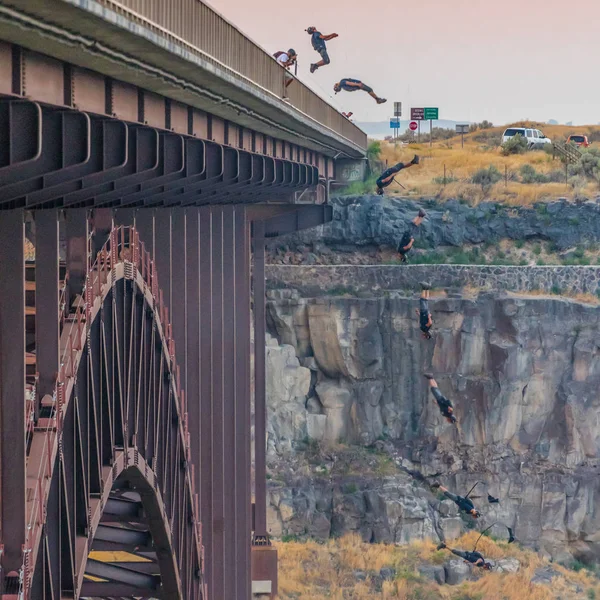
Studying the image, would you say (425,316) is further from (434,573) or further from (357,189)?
(434,573)

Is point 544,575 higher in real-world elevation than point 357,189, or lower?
lower

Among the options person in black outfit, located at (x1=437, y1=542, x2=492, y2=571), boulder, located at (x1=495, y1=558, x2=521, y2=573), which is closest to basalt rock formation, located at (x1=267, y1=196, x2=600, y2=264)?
boulder, located at (x1=495, y1=558, x2=521, y2=573)

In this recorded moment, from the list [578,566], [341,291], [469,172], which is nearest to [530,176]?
[469,172]

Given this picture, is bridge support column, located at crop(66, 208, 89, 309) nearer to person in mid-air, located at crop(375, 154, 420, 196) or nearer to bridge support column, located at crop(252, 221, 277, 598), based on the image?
bridge support column, located at crop(252, 221, 277, 598)

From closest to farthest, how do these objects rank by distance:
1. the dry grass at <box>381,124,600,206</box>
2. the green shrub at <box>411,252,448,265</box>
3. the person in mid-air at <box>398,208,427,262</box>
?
the person in mid-air at <box>398,208,427,262</box> → the green shrub at <box>411,252,448,265</box> → the dry grass at <box>381,124,600,206</box>

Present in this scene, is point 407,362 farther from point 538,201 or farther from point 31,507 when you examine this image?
point 31,507

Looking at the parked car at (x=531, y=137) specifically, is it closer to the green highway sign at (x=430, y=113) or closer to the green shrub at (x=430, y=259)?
the green highway sign at (x=430, y=113)
